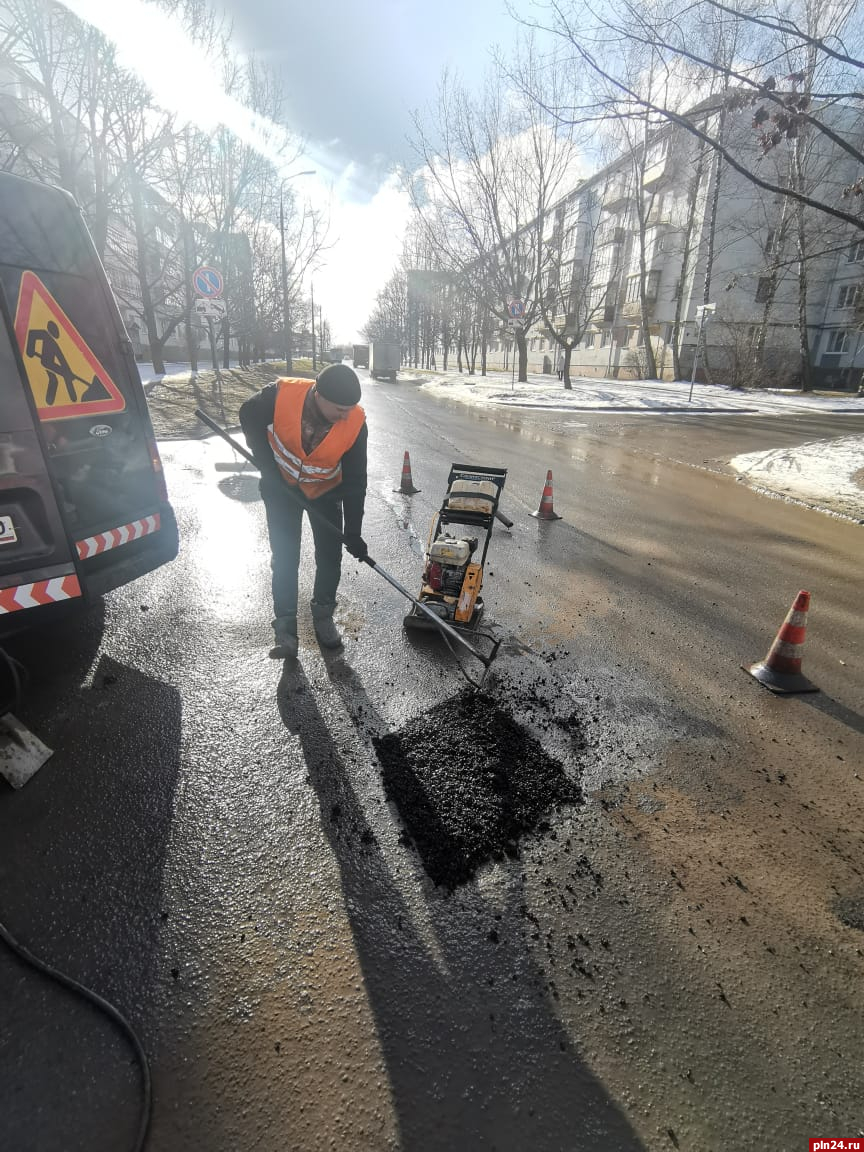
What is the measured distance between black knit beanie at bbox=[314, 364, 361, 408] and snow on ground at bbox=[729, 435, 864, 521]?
7525mm

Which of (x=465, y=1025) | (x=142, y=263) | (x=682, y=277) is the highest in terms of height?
(x=682, y=277)

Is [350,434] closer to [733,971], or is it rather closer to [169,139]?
[733,971]

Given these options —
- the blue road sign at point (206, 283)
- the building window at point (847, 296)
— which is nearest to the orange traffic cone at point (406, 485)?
the blue road sign at point (206, 283)

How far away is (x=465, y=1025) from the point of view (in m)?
1.64

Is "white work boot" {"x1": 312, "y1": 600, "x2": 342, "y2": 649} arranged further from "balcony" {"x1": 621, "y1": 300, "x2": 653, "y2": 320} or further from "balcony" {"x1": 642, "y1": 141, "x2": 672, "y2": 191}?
"balcony" {"x1": 621, "y1": 300, "x2": 653, "y2": 320}

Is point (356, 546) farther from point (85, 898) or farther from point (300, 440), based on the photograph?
point (85, 898)

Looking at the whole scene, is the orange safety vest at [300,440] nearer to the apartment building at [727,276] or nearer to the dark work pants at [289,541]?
the dark work pants at [289,541]

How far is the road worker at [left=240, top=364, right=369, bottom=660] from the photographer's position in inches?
132

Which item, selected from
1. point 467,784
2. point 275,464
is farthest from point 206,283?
point 467,784

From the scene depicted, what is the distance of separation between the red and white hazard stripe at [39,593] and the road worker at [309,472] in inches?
46.7

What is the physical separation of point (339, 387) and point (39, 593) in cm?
203

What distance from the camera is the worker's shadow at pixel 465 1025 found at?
1432 millimetres

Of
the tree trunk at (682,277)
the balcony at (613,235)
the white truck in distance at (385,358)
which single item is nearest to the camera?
the tree trunk at (682,277)

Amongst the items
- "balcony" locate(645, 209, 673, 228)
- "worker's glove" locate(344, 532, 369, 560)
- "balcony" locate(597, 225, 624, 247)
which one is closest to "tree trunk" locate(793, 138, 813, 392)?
"balcony" locate(645, 209, 673, 228)
